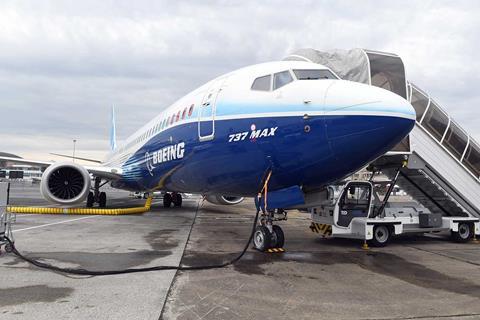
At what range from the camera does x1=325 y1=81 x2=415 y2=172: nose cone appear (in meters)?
6.24

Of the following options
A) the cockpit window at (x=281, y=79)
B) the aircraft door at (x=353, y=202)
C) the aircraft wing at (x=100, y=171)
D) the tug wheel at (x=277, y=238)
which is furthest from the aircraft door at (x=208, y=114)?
the aircraft wing at (x=100, y=171)

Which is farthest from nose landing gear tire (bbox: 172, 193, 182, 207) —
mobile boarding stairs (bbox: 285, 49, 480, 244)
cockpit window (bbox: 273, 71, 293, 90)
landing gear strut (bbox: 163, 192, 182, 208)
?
cockpit window (bbox: 273, 71, 293, 90)

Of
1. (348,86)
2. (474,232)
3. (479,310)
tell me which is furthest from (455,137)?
(479,310)

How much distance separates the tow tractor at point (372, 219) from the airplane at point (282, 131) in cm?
155

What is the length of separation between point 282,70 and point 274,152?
1.57 metres

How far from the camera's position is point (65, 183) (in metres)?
15.4

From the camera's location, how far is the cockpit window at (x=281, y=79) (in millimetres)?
7430

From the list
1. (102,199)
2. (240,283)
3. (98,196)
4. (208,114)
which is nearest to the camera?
(240,283)

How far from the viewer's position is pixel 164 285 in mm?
5199

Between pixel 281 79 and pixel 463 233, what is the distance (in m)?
6.78

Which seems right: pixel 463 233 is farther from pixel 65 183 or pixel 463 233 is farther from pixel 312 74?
pixel 65 183

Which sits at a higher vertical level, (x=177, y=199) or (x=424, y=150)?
(x=424, y=150)

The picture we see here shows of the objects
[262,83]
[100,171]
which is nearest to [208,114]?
[262,83]

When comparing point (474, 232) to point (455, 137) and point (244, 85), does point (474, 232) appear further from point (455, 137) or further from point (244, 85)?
point (244, 85)
